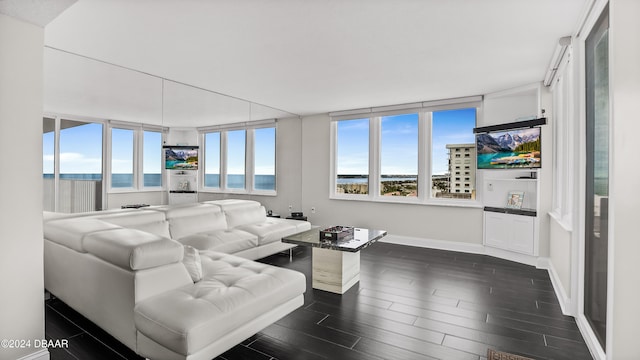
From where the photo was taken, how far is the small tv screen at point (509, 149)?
412 centimetres

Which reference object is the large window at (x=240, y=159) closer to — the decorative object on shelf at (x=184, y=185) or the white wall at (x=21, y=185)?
the decorative object on shelf at (x=184, y=185)

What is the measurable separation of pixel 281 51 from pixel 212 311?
100 inches

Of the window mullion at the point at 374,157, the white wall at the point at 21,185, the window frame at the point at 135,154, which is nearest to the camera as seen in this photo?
the white wall at the point at 21,185

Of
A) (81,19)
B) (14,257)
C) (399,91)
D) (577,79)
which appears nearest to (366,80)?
(399,91)

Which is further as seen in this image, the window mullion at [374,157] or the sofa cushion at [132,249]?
the window mullion at [374,157]

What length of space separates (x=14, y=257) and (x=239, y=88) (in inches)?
131

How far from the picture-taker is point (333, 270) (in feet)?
10.7

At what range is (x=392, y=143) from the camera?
19.1 ft

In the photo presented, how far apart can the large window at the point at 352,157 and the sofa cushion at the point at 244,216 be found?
1.91 metres

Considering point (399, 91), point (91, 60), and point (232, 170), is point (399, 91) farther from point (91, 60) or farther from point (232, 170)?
point (91, 60)

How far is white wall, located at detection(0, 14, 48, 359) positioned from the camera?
6.06 feet

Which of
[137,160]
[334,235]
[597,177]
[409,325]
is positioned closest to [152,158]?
[137,160]

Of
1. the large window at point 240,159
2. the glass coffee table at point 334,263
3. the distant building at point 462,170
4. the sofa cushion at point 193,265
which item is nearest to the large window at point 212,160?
the large window at point 240,159

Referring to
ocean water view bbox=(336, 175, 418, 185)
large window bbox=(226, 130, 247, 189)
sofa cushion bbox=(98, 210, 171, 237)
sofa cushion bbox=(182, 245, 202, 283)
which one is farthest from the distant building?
sofa cushion bbox=(98, 210, 171, 237)
